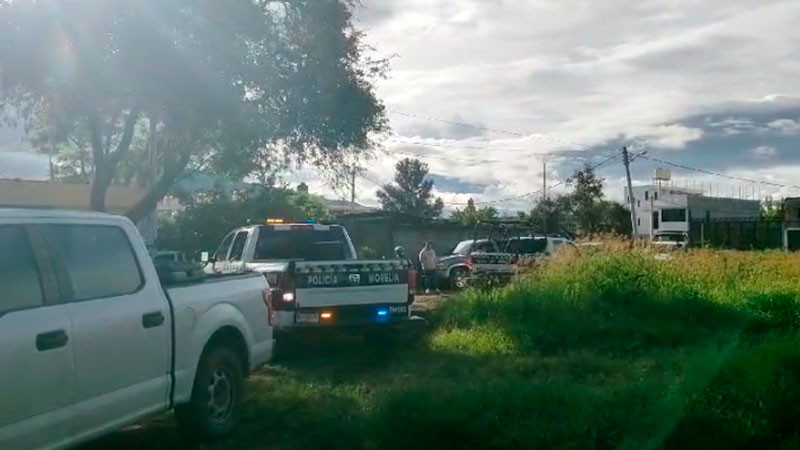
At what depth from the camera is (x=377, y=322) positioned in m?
11.3

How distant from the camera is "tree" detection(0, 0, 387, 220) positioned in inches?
582

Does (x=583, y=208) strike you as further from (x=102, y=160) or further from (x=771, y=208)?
(x=102, y=160)

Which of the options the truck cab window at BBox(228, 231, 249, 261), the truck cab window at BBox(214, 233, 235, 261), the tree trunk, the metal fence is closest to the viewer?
the truck cab window at BBox(228, 231, 249, 261)

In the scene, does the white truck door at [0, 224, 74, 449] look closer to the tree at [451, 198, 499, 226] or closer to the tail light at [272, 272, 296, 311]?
the tail light at [272, 272, 296, 311]

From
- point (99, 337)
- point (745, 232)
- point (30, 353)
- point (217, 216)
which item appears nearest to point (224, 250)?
point (99, 337)

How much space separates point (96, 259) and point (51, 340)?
0.96 meters

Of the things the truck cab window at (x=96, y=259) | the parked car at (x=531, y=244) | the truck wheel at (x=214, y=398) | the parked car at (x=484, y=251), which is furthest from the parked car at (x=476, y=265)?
the truck cab window at (x=96, y=259)

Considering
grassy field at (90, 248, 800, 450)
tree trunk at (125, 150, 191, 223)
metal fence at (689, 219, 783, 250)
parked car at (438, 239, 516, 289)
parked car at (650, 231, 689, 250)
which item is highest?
tree trunk at (125, 150, 191, 223)

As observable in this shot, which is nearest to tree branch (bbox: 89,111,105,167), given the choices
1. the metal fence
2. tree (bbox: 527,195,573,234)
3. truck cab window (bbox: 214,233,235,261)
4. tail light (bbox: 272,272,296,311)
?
truck cab window (bbox: 214,233,235,261)

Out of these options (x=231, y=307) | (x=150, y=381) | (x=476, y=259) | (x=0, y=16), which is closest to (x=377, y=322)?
(x=231, y=307)

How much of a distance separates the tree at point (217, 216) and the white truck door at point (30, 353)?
26.7 meters

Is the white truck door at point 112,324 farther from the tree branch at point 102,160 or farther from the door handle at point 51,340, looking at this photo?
the tree branch at point 102,160

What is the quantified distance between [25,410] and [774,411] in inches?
193

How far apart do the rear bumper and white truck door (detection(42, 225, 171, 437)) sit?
443 cm
